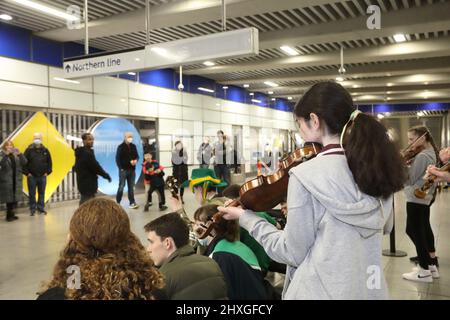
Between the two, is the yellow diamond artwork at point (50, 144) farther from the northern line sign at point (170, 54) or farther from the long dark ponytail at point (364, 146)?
the long dark ponytail at point (364, 146)

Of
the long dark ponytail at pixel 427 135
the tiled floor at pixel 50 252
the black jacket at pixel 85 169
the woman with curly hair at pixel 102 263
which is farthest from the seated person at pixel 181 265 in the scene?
the black jacket at pixel 85 169

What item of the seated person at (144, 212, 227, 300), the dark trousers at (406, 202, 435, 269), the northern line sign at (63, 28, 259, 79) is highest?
the northern line sign at (63, 28, 259, 79)

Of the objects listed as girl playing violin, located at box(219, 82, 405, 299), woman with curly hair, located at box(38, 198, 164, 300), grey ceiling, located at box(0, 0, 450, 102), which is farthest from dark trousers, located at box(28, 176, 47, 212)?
girl playing violin, located at box(219, 82, 405, 299)

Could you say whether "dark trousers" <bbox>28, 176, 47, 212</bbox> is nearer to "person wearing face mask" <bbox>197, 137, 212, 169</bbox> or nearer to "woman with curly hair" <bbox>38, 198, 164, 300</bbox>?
"person wearing face mask" <bbox>197, 137, 212, 169</bbox>

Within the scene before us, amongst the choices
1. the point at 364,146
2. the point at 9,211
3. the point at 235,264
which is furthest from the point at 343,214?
the point at 9,211

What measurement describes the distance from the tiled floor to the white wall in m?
2.62

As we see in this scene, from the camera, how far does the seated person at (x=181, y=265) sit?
1582 mm

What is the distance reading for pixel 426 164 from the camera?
13.0ft

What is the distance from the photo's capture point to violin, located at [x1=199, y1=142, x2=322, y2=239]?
145cm

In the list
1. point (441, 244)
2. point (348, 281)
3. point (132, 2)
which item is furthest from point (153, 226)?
point (132, 2)

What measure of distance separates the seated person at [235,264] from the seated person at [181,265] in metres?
0.22

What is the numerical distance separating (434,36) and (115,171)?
8734mm

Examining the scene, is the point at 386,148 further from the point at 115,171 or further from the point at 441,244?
the point at 115,171

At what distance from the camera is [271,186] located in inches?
58.0
